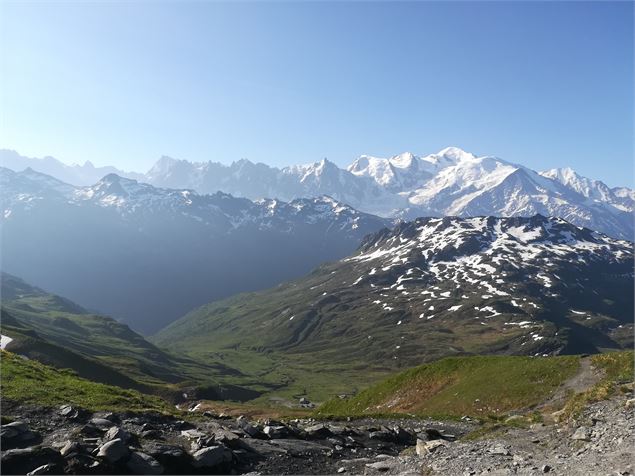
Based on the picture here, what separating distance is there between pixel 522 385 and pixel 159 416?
35525mm

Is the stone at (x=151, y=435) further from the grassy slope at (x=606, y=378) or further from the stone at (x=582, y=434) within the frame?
the grassy slope at (x=606, y=378)

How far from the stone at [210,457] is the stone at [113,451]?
3280mm

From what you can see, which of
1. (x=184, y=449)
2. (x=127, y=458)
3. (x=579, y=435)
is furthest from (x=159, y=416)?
(x=579, y=435)

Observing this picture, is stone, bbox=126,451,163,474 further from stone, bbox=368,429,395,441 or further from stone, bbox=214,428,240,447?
stone, bbox=368,429,395,441

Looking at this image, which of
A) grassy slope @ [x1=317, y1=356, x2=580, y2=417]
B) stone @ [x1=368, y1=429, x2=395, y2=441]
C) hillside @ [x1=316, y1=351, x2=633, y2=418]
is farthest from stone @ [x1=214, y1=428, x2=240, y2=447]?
grassy slope @ [x1=317, y1=356, x2=580, y2=417]

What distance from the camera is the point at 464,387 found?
52.9 meters

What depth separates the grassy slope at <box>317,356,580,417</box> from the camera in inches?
1827

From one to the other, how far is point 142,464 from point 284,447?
337 inches

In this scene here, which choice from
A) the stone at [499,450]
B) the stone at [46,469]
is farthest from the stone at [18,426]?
A: the stone at [499,450]

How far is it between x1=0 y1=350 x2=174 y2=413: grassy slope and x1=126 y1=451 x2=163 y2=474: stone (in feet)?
31.4

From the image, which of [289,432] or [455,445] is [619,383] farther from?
[289,432]

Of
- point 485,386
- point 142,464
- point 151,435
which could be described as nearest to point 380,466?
point 142,464

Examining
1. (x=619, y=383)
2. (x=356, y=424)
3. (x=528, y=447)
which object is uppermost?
(x=619, y=383)

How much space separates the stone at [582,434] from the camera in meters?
24.9
